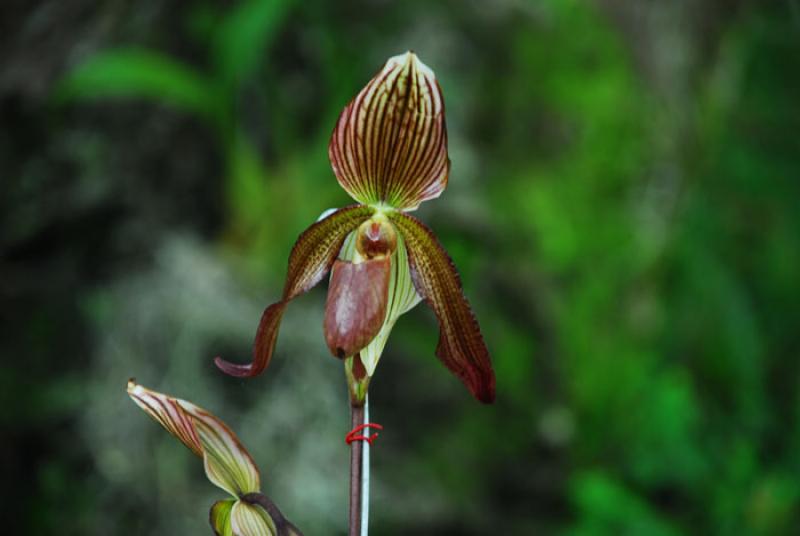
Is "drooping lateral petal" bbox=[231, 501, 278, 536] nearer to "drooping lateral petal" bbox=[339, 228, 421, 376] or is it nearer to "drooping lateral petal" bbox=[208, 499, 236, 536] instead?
"drooping lateral petal" bbox=[208, 499, 236, 536]

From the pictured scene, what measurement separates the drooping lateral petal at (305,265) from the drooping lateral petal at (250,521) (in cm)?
9

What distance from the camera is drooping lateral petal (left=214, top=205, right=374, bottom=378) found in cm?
55

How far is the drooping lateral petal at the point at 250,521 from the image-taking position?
1.76ft

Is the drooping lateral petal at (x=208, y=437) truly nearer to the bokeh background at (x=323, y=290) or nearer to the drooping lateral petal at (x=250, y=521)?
the drooping lateral petal at (x=250, y=521)

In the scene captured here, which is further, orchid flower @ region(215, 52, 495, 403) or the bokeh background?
the bokeh background

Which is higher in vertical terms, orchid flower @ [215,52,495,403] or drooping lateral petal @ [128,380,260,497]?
orchid flower @ [215,52,495,403]

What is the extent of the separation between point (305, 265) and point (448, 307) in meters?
0.10

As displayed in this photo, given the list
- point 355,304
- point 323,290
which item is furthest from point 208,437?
point 323,290

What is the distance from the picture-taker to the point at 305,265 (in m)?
0.56

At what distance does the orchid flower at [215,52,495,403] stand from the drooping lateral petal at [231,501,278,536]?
0.09 meters

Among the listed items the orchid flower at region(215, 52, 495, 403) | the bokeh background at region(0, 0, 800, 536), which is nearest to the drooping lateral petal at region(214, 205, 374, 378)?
the orchid flower at region(215, 52, 495, 403)

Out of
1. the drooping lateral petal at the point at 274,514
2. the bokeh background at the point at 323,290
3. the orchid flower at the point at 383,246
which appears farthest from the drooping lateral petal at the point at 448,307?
the bokeh background at the point at 323,290

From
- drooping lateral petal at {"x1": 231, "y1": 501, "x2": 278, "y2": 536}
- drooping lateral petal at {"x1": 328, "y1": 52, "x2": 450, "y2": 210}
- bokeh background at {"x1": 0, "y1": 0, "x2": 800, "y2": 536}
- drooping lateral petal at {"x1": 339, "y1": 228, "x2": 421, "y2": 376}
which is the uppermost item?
bokeh background at {"x1": 0, "y1": 0, "x2": 800, "y2": 536}

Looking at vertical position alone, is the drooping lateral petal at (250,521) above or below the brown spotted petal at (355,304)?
below
